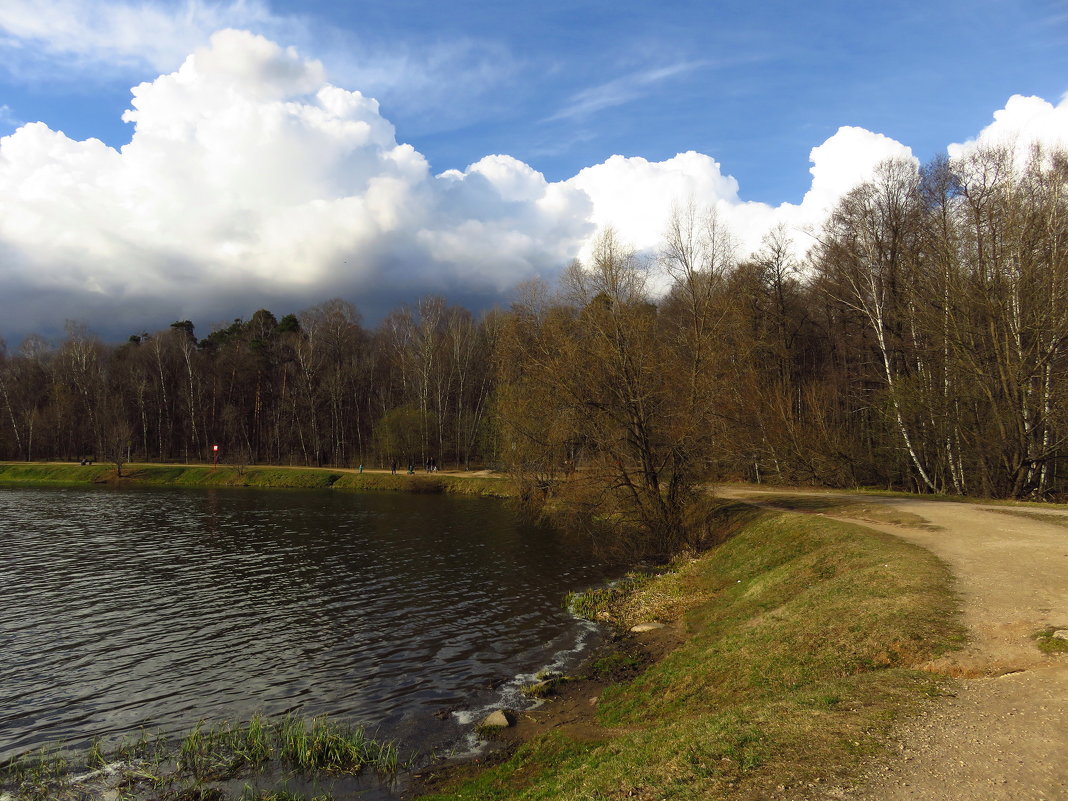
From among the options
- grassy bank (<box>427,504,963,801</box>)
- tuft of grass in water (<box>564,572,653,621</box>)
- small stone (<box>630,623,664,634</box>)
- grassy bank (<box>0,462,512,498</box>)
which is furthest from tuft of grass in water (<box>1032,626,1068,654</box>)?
grassy bank (<box>0,462,512,498</box>)

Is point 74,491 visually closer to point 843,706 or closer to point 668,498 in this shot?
point 668,498

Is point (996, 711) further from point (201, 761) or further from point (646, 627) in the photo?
point (201, 761)

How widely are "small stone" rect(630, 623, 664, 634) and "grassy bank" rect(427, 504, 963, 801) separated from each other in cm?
52

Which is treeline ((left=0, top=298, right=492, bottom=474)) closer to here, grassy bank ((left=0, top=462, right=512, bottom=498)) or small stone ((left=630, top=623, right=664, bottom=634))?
grassy bank ((left=0, top=462, right=512, bottom=498))

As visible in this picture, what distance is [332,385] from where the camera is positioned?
73125mm

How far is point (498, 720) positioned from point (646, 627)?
6.33 metres

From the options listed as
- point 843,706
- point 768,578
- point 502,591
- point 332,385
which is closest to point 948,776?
point 843,706

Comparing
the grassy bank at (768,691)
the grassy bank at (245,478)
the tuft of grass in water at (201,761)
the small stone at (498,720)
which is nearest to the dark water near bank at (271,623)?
the small stone at (498,720)

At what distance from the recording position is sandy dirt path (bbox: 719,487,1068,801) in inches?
213

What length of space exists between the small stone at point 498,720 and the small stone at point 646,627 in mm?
5707

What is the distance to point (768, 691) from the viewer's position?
9.02m

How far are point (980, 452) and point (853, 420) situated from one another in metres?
12.6

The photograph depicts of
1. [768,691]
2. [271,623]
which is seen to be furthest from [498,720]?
[271,623]

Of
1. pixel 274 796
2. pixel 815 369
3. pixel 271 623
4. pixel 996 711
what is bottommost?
pixel 271 623
